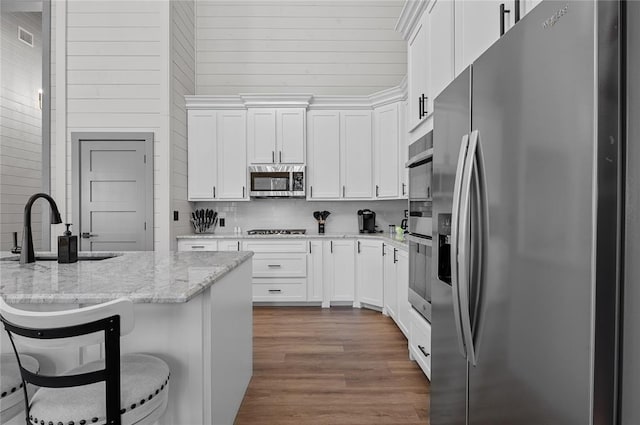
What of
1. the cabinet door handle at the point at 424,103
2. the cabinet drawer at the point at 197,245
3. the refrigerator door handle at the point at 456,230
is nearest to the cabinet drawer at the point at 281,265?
the cabinet drawer at the point at 197,245

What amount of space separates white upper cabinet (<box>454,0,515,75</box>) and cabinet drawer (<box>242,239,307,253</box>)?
2955 mm

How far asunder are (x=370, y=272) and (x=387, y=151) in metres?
1.53

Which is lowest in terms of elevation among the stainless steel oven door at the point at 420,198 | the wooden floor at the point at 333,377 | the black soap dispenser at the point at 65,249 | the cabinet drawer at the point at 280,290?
the wooden floor at the point at 333,377

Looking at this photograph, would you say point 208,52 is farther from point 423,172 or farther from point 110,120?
point 423,172

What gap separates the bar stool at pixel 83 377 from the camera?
1054 millimetres

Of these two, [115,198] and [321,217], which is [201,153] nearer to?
[115,198]

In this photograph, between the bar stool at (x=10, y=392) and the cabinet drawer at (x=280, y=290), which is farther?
the cabinet drawer at (x=280, y=290)

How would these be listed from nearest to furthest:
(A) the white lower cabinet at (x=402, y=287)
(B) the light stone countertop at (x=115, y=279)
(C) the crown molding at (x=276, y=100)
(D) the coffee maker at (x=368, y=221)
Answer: (B) the light stone countertop at (x=115, y=279)
(A) the white lower cabinet at (x=402, y=287)
(C) the crown molding at (x=276, y=100)
(D) the coffee maker at (x=368, y=221)

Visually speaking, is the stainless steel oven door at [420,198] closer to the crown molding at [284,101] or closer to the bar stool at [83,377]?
the bar stool at [83,377]

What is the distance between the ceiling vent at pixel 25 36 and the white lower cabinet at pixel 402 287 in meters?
5.70

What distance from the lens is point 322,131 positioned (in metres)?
4.87

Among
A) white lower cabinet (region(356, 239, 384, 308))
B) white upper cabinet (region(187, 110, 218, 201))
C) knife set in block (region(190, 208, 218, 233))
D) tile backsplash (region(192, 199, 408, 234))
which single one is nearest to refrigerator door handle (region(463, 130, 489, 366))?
white lower cabinet (region(356, 239, 384, 308))

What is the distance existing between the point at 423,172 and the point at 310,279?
2648 millimetres

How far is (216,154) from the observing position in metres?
4.83
